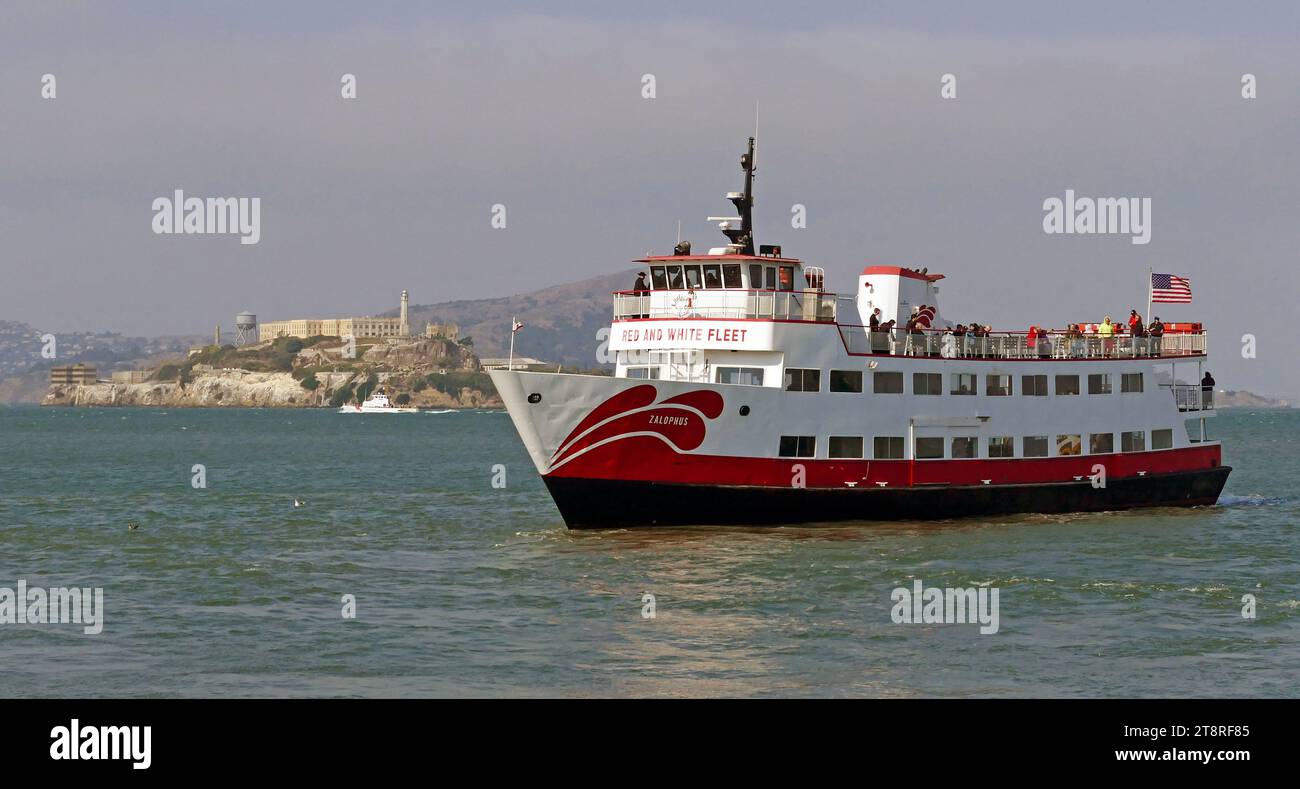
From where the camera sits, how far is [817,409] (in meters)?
35.8

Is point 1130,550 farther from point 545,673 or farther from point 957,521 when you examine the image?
point 545,673

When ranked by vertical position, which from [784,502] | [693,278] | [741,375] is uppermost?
[693,278]

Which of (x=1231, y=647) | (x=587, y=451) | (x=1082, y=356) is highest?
(x=1082, y=356)

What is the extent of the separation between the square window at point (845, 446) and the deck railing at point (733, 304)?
303 centimetres

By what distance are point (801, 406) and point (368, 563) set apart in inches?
443

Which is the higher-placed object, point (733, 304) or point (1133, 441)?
point (733, 304)

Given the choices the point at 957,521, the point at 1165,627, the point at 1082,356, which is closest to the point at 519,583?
the point at 1165,627

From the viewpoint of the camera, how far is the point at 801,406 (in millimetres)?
35562

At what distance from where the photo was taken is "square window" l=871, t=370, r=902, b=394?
3694 cm

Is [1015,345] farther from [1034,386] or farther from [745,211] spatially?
[745,211]

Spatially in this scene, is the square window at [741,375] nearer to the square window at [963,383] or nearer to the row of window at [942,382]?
the row of window at [942,382]

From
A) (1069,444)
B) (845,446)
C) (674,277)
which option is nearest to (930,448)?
(845,446)

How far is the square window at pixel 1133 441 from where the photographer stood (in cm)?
4288

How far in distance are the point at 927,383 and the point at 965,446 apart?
2.28 metres
